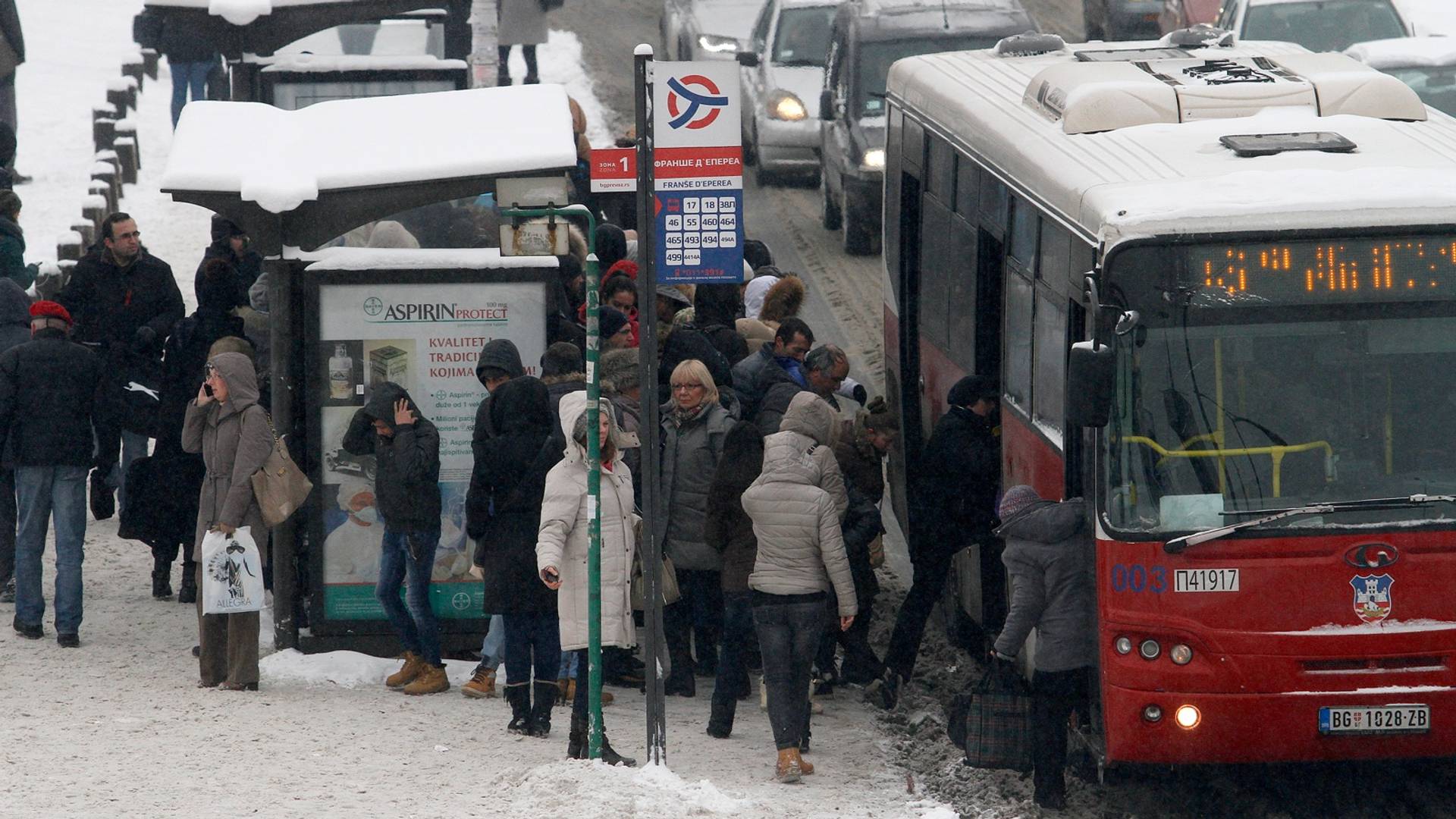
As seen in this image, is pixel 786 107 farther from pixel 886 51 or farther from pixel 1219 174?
pixel 1219 174

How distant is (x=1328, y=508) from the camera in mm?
7508

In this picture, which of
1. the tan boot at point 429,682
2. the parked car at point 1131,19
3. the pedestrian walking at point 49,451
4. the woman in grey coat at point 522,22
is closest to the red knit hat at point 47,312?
the pedestrian walking at point 49,451

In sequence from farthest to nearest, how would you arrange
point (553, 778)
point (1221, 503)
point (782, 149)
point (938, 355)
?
point (782, 149) < point (938, 355) < point (553, 778) < point (1221, 503)

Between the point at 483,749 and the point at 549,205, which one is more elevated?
the point at 549,205

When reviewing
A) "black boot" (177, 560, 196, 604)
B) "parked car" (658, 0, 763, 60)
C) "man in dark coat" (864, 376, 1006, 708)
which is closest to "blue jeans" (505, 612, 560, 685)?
"man in dark coat" (864, 376, 1006, 708)

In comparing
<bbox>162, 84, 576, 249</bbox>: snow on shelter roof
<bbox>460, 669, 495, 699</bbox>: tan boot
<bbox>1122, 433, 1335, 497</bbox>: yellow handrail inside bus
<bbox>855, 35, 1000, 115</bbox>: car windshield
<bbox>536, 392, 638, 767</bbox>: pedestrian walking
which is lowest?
<bbox>460, 669, 495, 699</bbox>: tan boot

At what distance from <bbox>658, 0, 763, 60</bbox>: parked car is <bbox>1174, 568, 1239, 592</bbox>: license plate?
17032 millimetres

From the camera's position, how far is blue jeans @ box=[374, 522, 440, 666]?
993 centimetres

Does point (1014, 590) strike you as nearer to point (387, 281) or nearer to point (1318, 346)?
point (1318, 346)

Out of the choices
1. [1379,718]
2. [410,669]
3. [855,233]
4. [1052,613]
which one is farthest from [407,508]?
[855,233]

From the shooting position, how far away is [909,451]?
12.2 metres

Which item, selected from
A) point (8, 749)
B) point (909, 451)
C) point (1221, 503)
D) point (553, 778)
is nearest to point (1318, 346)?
point (1221, 503)

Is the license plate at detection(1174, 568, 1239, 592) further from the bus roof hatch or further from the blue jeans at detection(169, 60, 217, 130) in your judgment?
the blue jeans at detection(169, 60, 217, 130)

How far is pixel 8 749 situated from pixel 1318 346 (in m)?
5.83
